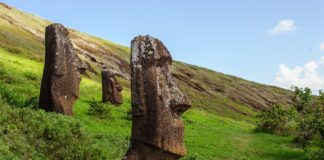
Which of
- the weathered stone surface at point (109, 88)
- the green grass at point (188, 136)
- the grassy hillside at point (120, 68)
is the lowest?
the green grass at point (188, 136)

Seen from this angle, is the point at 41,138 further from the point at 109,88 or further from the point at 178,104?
the point at 109,88

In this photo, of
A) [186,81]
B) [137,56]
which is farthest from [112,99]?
[186,81]

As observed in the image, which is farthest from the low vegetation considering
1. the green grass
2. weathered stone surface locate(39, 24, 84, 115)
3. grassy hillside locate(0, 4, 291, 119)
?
grassy hillside locate(0, 4, 291, 119)

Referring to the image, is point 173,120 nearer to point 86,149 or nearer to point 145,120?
point 145,120

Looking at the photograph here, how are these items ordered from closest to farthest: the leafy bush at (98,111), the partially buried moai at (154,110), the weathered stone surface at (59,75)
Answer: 1. the partially buried moai at (154,110)
2. the weathered stone surface at (59,75)
3. the leafy bush at (98,111)

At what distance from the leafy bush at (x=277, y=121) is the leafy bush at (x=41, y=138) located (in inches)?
1231

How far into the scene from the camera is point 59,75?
26156 mm

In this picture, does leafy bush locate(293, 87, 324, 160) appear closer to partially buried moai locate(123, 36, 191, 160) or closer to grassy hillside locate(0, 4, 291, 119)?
partially buried moai locate(123, 36, 191, 160)

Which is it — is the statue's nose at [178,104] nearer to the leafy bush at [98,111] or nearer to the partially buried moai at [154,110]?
the partially buried moai at [154,110]

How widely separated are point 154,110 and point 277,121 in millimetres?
35045

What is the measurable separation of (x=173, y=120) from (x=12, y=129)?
19.1 ft

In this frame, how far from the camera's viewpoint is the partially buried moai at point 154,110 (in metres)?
15.1

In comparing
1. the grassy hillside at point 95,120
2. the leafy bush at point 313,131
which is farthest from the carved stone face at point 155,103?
the leafy bush at point 313,131

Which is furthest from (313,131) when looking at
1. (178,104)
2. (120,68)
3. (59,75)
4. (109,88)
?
(120,68)
